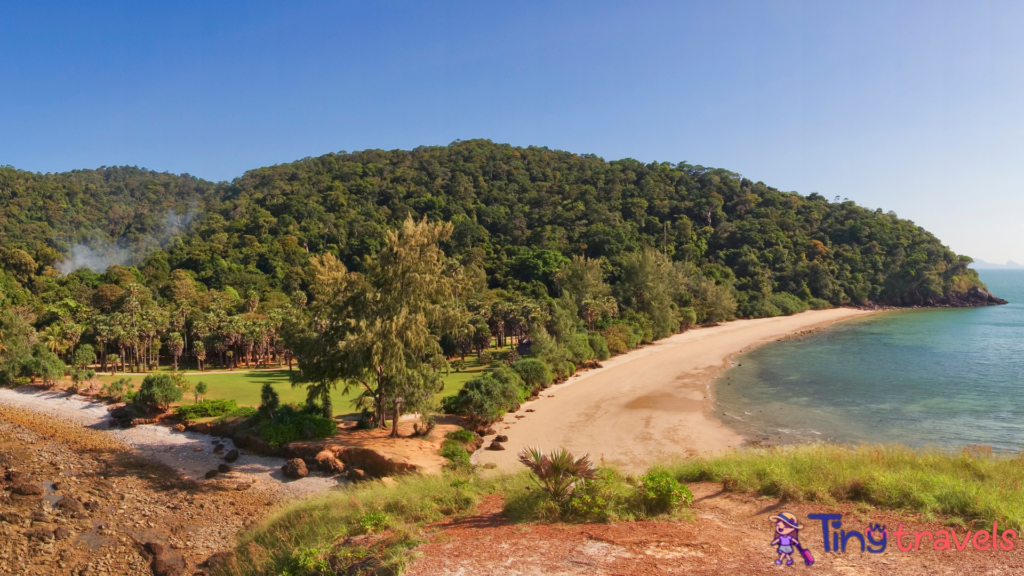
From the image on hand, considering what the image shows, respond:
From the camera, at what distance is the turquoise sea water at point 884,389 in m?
25.6

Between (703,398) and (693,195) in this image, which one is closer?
(703,398)

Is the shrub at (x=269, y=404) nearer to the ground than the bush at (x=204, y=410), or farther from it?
farther from it

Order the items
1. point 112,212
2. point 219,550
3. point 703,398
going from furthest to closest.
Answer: point 112,212 < point 703,398 < point 219,550

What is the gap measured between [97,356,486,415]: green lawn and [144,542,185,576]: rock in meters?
11.6

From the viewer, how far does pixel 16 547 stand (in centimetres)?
1513

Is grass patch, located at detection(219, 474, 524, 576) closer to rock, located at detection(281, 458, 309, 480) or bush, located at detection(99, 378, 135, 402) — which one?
rock, located at detection(281, 458, 309, 480)

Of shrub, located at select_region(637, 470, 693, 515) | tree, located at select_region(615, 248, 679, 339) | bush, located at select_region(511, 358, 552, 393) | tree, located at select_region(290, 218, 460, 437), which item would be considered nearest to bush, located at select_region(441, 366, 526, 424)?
bush, located at select_region(511, 358, 552, 393)

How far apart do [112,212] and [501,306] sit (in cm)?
11505

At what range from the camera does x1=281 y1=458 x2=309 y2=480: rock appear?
20016 millimetres

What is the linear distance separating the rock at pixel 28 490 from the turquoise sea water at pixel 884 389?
29.4m

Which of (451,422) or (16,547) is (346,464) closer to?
(451,422)

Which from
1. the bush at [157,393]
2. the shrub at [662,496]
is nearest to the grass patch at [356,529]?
the shrub at [662,496]

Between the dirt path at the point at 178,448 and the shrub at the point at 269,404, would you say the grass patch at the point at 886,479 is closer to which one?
the dirt path at the point at 178,448

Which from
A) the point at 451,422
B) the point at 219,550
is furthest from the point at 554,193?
the point at 219,550
